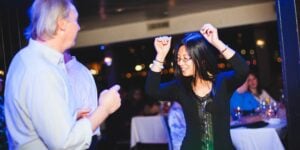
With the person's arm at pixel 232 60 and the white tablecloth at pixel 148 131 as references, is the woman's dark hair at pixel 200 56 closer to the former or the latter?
the person's arm at pixel 232 60

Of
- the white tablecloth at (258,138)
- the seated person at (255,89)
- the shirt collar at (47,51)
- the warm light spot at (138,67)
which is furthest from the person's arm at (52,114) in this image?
the warm light spot at (138,67)

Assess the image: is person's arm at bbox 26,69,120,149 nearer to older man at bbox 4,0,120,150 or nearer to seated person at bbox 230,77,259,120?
older man at bbox 4,0,120,150

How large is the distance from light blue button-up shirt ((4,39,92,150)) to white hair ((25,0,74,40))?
5cm

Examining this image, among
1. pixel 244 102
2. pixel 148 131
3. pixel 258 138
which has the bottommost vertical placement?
pixel 148 131

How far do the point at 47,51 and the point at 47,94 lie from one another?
0.22 m

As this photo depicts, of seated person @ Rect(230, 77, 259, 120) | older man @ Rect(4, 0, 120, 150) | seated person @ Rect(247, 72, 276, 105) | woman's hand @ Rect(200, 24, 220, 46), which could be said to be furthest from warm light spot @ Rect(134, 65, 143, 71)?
older man @ Rect(4, 0, 120, 150)

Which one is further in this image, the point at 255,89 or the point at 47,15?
the point at 255,89

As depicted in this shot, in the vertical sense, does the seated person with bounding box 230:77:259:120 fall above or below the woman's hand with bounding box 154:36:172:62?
below

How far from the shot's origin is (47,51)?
1373 mm

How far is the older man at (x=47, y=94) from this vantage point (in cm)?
122

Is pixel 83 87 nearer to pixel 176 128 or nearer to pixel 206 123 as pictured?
pixel 206 123

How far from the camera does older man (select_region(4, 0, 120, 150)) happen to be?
1.22 m

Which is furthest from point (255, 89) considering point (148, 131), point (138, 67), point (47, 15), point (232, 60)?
point (138, 67)

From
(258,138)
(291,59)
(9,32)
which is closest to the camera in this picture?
(291,59)
